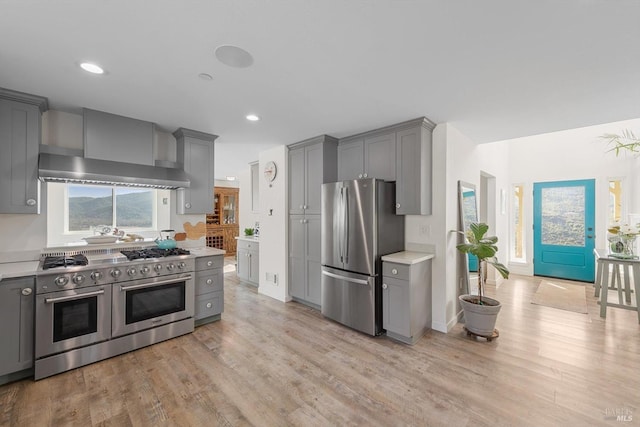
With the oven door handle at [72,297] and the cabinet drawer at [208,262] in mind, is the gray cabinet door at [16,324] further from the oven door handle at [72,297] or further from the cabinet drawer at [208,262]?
the cabinet drawer at [208,262]

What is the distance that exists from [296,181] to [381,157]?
55.2 inches

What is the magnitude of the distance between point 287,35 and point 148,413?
2.72m

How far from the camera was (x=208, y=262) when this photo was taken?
10.9ft

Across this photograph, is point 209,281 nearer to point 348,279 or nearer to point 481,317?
point 348,279

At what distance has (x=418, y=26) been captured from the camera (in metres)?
1.55

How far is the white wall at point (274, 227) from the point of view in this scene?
168 inches

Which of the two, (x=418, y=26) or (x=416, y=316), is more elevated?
(x=418, y=26)

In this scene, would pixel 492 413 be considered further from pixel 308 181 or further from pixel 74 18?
pixel 74 18

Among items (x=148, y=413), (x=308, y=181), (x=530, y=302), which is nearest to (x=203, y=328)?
(x=148, y=413)

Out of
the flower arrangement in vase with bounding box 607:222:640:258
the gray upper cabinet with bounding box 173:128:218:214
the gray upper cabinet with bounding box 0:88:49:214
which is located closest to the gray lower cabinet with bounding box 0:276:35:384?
the gray upper cabinet with bounding box 0:88:49:214

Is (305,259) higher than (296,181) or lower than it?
lower

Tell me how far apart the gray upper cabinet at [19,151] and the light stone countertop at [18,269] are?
1.61 ft

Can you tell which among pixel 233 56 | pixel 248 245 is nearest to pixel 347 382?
pixel 233 56

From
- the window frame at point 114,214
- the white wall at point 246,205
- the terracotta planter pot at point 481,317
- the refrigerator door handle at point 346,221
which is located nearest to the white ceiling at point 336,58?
the refrigerator door handle at point 346,221
